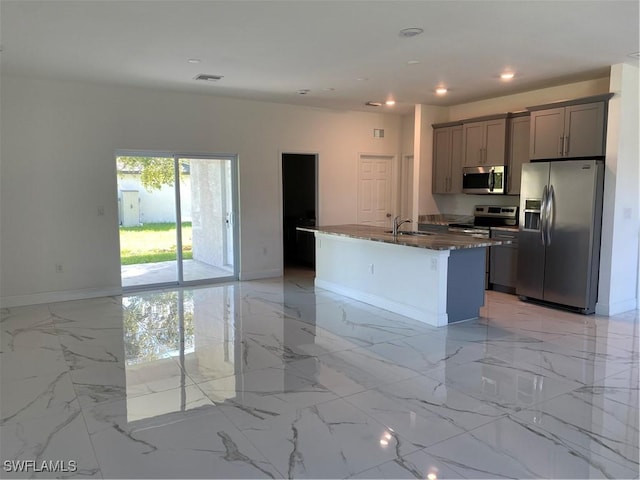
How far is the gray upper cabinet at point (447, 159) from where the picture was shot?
7.25 m

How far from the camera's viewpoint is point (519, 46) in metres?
4.32

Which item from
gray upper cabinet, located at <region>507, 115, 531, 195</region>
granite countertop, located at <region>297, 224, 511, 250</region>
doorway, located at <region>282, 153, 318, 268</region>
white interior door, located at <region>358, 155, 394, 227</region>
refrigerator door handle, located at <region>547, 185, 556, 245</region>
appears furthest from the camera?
doorway, located at <region>282, 153, 318, 268</region>

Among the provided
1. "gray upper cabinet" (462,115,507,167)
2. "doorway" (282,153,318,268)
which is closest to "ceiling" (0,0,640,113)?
"gray upper cabinet" (462,115,507,167)

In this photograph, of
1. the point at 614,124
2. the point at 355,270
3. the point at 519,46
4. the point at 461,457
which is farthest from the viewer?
the point at 355,270

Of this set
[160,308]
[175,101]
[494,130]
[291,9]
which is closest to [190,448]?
[291,9]

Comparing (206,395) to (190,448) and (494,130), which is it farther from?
(494,130)

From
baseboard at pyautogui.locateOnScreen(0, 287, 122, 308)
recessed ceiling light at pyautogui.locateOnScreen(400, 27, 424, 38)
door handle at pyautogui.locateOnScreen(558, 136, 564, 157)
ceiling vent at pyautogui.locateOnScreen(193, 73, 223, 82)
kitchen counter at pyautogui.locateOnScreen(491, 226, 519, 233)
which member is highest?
ceiling vent at pyautogui.locateOnScreen(193, 73, 223, 82)

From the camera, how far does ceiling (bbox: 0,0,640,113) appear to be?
3418 millimetres

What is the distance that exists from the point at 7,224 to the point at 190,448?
4.63 metres

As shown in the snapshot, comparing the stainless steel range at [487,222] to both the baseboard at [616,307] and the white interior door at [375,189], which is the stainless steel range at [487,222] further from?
the white interior door at [375,189]

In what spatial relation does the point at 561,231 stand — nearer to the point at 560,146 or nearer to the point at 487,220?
the point at 560,146

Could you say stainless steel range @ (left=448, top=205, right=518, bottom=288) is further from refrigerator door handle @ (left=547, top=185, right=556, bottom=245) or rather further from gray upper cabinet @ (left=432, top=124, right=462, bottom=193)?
refrigerator door handle @ (left=547, top=185, right=556, bottom=245)

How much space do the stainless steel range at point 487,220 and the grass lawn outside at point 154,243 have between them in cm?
407

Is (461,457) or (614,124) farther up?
(614,124)
